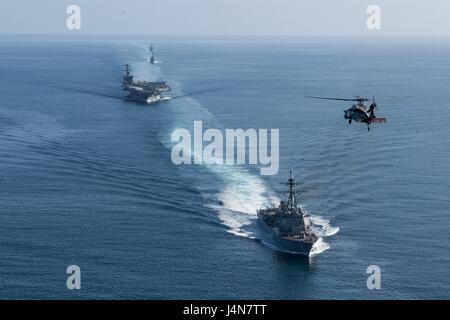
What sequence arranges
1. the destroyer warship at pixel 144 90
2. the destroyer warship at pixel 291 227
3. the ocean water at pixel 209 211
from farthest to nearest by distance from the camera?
1. the destroyer warship at pixel 144 90
2. the destroyer warship at pixel 291 227
3. the ocean water at pixel 209 211

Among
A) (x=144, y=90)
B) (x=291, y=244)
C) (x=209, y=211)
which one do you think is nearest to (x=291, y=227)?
(x=291, y=244)

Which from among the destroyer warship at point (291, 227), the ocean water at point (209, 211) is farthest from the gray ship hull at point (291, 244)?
the ocean water at point (209, 211)

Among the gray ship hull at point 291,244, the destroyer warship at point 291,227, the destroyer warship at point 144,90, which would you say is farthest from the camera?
the destroyer warship at point 144,90

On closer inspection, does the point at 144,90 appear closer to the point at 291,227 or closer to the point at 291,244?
the point at 291,227

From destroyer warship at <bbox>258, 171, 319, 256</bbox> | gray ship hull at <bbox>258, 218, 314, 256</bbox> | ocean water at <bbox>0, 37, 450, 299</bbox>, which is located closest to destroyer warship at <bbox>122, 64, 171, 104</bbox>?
ocean water at <bbox>0, 37, 450, 299</bbox>

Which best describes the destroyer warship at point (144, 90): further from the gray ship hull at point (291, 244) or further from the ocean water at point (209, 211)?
the gray ship hull at point (291, 244)

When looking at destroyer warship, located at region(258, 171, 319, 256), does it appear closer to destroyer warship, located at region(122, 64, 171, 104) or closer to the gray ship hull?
the gray ship hull
